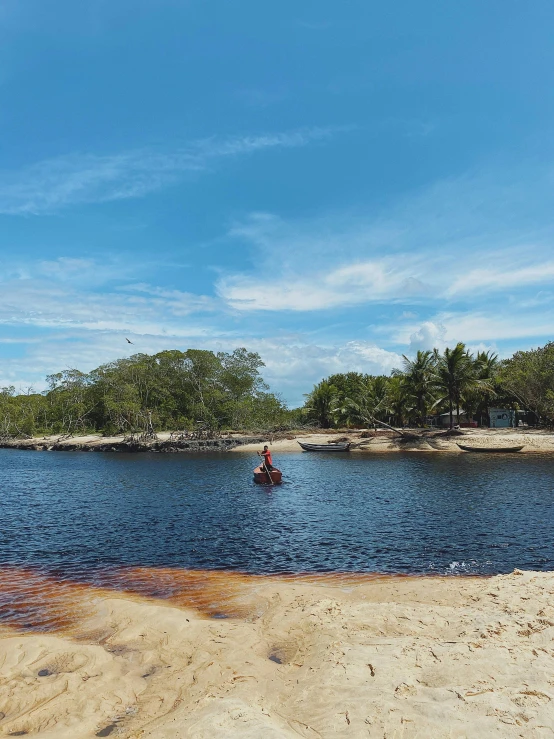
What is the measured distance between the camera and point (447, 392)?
6775cm

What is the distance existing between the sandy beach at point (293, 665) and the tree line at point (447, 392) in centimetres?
5174

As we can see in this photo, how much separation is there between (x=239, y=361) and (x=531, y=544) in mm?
73968

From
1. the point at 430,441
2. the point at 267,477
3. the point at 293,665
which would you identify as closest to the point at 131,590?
the point at 293,665

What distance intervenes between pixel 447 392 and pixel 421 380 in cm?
403

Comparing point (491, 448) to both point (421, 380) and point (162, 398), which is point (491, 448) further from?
point (162, 398)

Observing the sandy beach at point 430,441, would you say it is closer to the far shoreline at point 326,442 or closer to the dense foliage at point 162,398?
the far shoreline at point 326,442

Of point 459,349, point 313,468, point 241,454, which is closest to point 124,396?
point 241,454

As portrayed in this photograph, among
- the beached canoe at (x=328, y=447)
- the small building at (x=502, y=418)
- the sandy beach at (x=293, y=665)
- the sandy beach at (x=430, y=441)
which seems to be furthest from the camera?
the small building at (x=502, y=418)

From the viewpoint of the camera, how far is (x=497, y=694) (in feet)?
21.2

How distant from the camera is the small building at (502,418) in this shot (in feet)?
237

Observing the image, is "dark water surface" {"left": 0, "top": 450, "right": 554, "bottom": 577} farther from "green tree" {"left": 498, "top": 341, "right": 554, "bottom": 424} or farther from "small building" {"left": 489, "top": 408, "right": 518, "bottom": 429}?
"small building" {"left": 489, "top": 408, "right": 518, "bottom": 429}

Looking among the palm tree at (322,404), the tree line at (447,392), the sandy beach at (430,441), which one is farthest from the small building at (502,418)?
the palm tree at (322,404)

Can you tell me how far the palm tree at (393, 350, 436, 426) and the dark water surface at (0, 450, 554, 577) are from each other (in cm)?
2125

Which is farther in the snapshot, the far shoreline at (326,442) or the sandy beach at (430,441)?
the far shoreline at (326,442)
